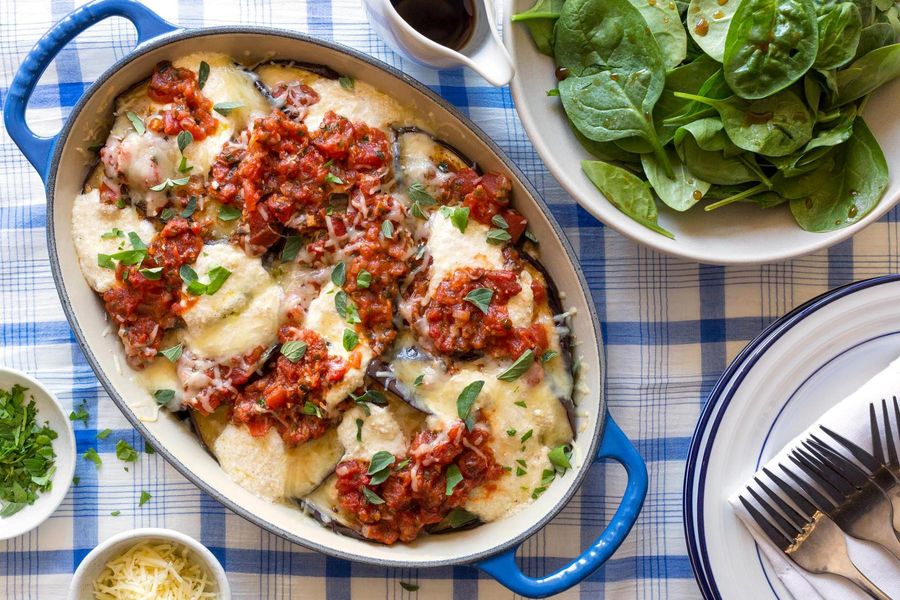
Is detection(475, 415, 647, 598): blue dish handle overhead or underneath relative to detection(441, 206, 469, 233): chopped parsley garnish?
→ underneath

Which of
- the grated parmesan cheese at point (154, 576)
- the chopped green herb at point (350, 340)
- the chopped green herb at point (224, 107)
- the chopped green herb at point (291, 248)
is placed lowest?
the grated parmesan cheese at point (154, 576)

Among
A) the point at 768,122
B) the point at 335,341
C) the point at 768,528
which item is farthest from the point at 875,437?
the point at 335,341

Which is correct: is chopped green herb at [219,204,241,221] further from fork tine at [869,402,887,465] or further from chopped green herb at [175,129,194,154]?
fork tine at [869,402,887,465]

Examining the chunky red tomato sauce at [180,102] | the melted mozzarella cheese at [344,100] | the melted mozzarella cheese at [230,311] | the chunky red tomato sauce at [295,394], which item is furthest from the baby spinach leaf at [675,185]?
the chunky red tomato sauce at [180,102]

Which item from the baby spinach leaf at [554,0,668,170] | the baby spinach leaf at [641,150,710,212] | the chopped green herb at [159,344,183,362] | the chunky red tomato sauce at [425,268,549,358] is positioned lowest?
the chopped green herb at [159,344,183,362]

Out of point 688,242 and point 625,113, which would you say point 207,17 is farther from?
point 688,242

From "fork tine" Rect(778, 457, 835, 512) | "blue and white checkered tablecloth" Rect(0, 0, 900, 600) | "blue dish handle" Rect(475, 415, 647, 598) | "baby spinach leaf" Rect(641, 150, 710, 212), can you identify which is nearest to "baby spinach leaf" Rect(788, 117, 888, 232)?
"baby spinach leaf" Rect(641, 150, 710, 212)

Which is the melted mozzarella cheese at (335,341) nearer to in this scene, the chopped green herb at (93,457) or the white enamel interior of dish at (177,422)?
the white enamel interior of dish at (177,422)

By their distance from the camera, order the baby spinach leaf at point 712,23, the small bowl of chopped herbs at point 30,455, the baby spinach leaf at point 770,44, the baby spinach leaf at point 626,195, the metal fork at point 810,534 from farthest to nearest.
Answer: the small bowl of chopped herbs at point 30,455
the metal fork at point 810,534
the baby spinach leaf at point 626,195
the baby spinach leaf at point 712,23
the baby spinach leaf at point 770,44
